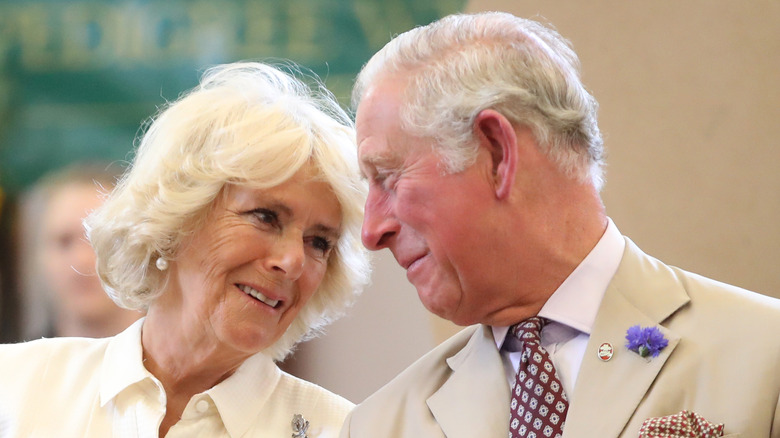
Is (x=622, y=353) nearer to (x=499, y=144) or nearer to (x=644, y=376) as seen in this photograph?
(x=644, y=376)

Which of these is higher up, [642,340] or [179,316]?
[642,340]

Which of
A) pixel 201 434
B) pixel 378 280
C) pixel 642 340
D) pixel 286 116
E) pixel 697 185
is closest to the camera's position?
Result: pixel 642 340

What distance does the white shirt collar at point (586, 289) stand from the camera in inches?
74.9

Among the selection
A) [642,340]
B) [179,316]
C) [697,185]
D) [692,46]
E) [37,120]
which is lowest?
[179,316]

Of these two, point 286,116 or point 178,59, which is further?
point 178,59

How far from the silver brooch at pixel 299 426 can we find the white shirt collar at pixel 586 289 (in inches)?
35.6

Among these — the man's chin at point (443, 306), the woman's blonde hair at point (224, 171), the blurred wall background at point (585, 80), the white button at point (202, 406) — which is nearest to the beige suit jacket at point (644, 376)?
the man's chin at point (443, 306)

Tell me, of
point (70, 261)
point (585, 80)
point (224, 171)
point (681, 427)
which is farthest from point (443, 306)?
point (70, 261)

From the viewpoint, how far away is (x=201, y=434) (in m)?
2.44

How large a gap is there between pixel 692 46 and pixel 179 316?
6.38ft

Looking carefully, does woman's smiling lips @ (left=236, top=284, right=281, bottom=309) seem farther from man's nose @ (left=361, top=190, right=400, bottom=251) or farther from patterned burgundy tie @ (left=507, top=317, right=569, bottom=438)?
patterned burgundy tie @ (left=507, top=317, right=569, bottom=438)

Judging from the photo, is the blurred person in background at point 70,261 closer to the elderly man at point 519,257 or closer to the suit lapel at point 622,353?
the elderly man at point 519,257

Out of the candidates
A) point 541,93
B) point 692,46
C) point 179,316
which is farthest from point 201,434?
point 692,46

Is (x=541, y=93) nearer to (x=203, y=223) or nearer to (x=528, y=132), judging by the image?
(x=528, y=132)
